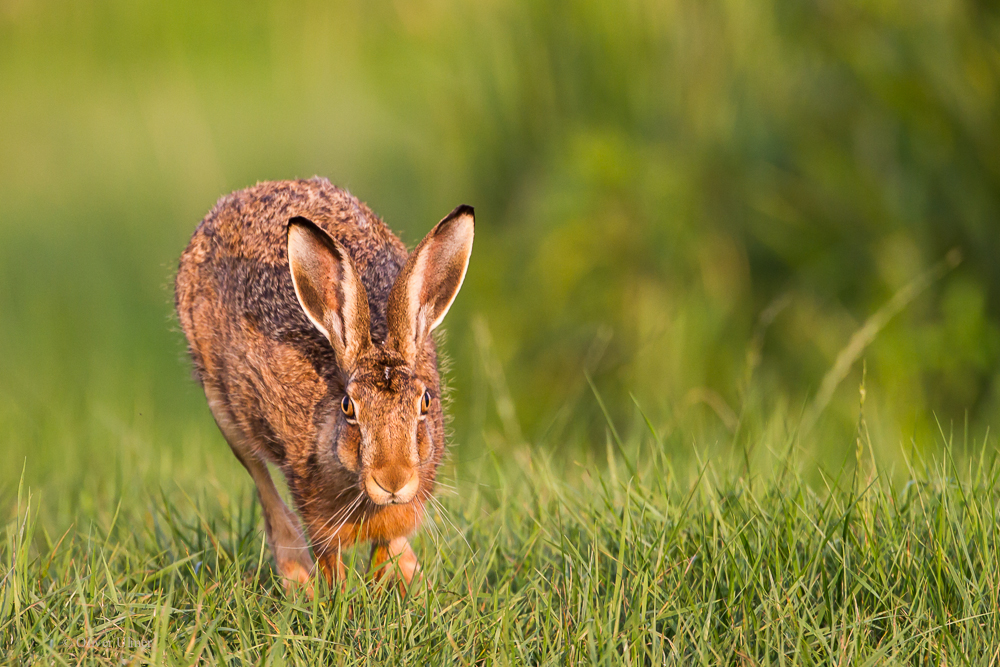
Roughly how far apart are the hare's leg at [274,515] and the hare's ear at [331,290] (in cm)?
58

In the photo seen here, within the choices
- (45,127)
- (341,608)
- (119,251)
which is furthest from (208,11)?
(341,608)

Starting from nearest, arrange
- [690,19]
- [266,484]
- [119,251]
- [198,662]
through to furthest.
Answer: [198,662], [266,484], [690,19], [119,251]

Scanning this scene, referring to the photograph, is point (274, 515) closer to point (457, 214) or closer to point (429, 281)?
point (429, 281)

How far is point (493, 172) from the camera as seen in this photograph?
678cm

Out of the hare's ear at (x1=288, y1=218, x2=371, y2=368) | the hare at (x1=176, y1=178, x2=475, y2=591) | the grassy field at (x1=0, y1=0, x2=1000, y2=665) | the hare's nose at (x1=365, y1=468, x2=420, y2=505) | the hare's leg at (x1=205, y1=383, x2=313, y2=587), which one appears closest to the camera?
the grassy field at (x1=0, y1=0, x2=1000, y2=665)

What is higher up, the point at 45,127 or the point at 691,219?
the point at 45,127

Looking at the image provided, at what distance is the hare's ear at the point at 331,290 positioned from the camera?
3514mm

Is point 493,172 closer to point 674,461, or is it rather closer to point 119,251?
point 674,461

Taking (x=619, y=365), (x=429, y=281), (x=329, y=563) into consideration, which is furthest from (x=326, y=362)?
(x=619, y=365)

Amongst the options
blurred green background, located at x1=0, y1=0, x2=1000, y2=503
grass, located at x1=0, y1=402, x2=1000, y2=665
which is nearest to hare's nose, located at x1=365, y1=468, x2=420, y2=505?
grass, located at x1=0, y1=402, x2=1000, y2=665

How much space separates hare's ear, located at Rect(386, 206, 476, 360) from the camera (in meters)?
3.50

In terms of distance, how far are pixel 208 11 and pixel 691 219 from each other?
10232 mm

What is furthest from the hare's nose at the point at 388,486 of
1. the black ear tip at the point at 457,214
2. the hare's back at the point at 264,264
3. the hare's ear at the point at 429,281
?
the black ear tip at the point at 457,214

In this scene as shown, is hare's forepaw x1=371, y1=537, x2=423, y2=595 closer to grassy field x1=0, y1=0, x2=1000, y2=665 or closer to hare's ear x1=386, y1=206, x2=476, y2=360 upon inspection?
grassy field x1=0, y1=0, x2=1000, y2=665
